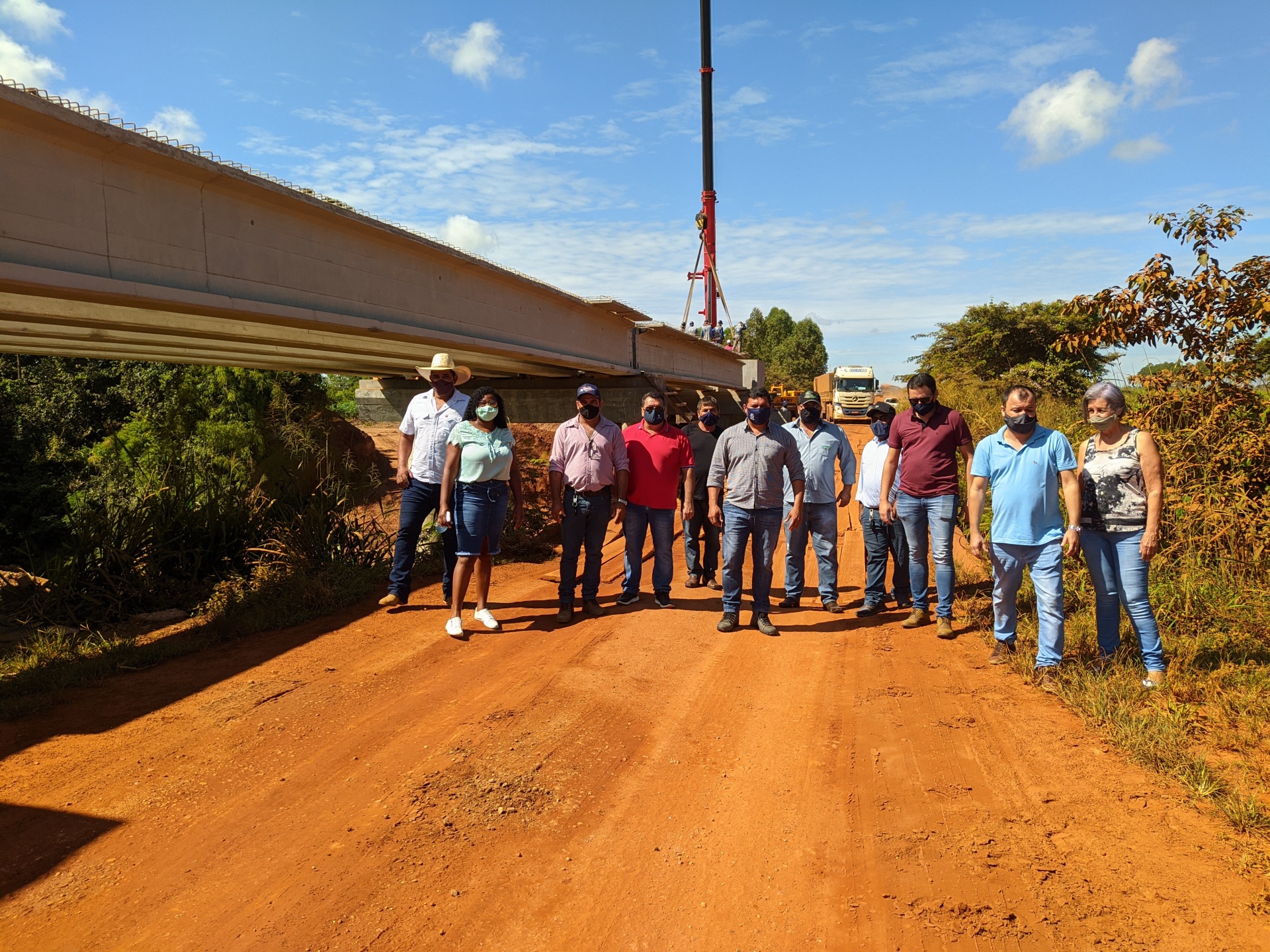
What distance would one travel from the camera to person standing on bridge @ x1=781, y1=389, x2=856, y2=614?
712 centimetres

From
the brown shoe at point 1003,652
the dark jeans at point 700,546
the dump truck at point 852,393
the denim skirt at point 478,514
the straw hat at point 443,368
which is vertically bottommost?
the brown shoe at point 1003,652

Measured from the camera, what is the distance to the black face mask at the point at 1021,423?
5051 millimetres

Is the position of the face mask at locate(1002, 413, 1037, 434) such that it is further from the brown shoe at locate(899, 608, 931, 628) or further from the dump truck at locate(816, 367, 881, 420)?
the dump truck at locate(816, 367, 881, 420)

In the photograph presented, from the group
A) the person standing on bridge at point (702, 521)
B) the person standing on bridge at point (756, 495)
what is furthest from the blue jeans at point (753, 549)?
the person standing on bridge at point (702, 521)

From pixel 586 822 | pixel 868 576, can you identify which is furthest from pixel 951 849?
pixel 868 576

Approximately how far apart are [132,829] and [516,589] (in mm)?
4665

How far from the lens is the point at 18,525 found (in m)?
15.8

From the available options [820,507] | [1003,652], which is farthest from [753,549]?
[1003,652]

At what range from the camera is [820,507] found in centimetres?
718

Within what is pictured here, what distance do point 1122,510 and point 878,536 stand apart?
2.38m

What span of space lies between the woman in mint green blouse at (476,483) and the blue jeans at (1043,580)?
359 cm

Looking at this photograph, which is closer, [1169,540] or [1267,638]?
[1267,638]

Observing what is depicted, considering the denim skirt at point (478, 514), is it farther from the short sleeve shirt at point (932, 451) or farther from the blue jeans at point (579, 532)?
the short sleeve shirt at point (932, 451)

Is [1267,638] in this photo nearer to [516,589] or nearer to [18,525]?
[516,589]
